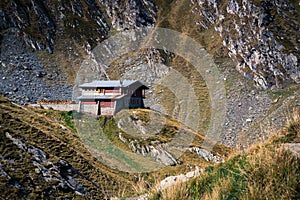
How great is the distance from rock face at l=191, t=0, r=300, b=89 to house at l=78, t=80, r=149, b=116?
1916 inches

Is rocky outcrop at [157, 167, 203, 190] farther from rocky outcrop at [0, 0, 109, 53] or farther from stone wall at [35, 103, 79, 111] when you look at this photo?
rocky outcrop at [0, 0, 109, 53]

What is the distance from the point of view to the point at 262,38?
115062mm

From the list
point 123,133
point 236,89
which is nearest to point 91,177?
point 123,133

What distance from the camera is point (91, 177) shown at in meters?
26.7

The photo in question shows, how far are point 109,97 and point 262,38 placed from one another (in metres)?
71.7

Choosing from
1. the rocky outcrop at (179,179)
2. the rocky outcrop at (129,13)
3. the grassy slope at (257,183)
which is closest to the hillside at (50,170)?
the rocky outcrop at (179,179)

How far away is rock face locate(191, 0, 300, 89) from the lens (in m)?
106

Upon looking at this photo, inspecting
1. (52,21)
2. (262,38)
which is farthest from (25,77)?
(262,38)

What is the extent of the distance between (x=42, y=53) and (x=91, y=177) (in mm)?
98821

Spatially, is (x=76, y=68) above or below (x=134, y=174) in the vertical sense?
above

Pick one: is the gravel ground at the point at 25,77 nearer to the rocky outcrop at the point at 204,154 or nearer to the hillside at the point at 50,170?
the rocky outcrop at the point at 204,154

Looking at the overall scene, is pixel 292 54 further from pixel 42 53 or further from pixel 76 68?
pixel 42 53

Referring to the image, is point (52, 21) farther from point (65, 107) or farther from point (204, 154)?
point (204, 154)

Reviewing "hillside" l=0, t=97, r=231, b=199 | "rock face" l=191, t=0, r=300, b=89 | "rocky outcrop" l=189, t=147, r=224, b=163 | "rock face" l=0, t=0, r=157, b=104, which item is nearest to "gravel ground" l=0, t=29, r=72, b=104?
"rock face" l=0, t=0, r=157, b=104
